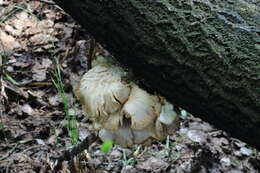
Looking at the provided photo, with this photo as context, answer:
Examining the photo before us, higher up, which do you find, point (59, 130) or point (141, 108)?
point (141, 108)

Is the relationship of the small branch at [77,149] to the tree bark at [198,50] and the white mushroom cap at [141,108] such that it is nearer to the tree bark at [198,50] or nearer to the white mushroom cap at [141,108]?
the white mushroom cap at [141,108]

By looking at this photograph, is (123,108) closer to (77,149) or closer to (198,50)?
(198,50)

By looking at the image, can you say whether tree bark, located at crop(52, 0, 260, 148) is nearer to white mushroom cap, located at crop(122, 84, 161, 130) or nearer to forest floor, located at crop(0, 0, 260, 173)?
white mushroom cap, located at crop(122, 84, 161, 130)

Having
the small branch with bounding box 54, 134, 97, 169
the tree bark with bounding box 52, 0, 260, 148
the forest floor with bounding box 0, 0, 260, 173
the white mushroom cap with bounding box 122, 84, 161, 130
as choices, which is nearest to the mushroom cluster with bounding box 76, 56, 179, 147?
the white mushroom cap with bounding box 122, 84, 161, 130

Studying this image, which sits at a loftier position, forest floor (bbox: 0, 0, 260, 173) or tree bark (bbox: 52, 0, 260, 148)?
tree bark (bbox: 52, 0, 260, 148)

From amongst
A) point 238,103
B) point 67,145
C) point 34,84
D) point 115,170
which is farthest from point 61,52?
point 238,103

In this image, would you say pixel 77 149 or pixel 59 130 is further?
pixel 59 130

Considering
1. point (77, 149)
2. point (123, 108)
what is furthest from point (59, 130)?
point (123, 108)
